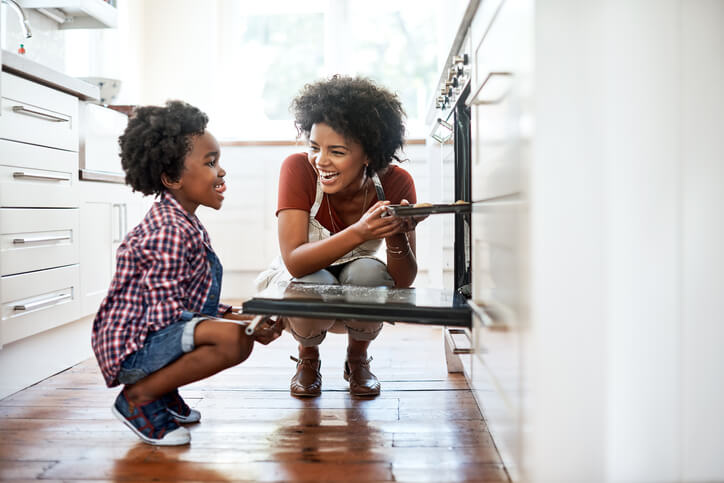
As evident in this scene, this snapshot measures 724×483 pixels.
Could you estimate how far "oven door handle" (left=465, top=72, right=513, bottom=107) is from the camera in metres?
0.96

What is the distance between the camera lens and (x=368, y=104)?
1670mm

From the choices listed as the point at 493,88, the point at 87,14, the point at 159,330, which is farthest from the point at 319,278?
the point at 87,14

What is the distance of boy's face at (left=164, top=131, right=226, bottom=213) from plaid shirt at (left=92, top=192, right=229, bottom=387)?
130 mm

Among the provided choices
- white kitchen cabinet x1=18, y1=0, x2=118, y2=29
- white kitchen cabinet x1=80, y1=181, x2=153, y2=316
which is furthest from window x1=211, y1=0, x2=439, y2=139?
white kitchen cabinet x1=80, y1=181, x2=153, y2=316

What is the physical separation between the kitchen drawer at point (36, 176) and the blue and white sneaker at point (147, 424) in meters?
0.72

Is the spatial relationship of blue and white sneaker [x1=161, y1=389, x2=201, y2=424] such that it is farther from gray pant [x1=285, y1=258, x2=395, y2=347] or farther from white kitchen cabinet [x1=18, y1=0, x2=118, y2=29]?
white kitchen cabinet [x1=18, y1=0, x2=118, y2=29]

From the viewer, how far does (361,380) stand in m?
1.76

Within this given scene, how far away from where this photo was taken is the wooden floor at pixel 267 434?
1211mm

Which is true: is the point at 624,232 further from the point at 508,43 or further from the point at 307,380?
the point at 307,380

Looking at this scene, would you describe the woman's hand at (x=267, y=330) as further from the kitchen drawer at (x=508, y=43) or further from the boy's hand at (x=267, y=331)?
the kitchen drawer at (x=508, y=43)

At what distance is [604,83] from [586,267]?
244 millimetres

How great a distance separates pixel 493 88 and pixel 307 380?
3.37 feet

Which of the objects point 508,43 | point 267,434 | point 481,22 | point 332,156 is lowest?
point 267,434

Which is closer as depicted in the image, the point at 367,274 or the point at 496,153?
the point at 496,153
